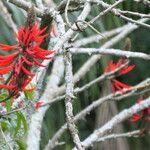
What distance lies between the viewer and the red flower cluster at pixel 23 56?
1376 millimetres

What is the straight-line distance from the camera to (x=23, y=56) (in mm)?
1398

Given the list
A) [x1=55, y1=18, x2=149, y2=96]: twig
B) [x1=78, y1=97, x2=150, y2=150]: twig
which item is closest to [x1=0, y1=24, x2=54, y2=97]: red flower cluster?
[x1=78, y1=97, x2=150, y2=150]: twig

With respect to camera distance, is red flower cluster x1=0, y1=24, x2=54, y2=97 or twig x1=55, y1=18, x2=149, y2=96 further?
twig x1=55, y1=18, x2=149, y2=96

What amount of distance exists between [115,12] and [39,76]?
420 millimetres

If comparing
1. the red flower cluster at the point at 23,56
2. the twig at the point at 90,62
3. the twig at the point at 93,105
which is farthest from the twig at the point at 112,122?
the red flower cluster at the point at 23,56

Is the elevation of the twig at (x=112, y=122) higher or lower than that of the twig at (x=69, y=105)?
lower

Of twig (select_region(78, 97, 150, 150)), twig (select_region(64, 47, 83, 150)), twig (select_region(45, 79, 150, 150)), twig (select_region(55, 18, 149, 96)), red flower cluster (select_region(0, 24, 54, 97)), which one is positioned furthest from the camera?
twig (select_region(55, 18, 149, 96))

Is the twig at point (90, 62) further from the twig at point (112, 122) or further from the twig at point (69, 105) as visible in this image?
the twig at point (69, 105)

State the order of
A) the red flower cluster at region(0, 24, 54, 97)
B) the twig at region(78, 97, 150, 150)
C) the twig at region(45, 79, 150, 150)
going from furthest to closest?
the twig at region(45, 79, 150, 150) → the twig at region(78, 97, 150, 150) → the red flower cluster at region(0, 24, 54, 97)

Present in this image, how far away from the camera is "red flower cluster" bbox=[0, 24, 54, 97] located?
1376mm

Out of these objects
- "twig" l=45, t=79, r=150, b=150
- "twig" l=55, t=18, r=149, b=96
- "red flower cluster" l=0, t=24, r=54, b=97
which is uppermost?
"red flower cluster" l=0, t=24, r=54, b=97

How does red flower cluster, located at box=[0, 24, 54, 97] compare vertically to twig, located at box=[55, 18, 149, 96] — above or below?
above

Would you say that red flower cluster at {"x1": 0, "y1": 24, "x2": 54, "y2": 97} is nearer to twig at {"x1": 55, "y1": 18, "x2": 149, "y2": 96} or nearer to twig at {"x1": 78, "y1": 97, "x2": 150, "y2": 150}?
twig at {"x1": 78, "y1": 97, "x2": 150, "y2": 150}

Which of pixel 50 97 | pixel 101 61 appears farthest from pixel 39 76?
pixel 101 61
